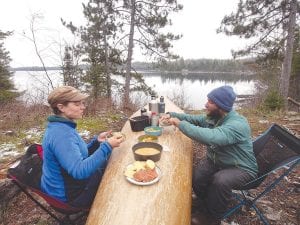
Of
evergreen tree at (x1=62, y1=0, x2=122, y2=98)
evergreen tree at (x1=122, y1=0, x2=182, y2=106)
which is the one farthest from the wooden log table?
evergreen tree at (x1=62, y1=0, x2=122, y2=98)

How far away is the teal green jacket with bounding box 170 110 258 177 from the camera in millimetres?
2227

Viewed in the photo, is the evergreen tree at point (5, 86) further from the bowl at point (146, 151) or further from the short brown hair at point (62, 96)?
the bowl at point (146, 151)

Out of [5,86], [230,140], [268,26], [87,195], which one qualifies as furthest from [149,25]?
[87,195]

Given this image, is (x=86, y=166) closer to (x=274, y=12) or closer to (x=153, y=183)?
(x=153, y=183)

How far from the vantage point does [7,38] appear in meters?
11.5

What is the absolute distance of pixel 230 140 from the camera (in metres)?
2.22

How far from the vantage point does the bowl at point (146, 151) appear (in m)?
2.02

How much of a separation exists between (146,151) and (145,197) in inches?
24.8

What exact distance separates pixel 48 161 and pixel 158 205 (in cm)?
98

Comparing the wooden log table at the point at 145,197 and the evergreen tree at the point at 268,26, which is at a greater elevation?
the evergreen tree at the point at 268,26

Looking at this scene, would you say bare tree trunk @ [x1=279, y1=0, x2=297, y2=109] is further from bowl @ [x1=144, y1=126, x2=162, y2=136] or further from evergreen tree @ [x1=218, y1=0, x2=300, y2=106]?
bowl @ [x1=144, y1=126, x2=162, y2=136]

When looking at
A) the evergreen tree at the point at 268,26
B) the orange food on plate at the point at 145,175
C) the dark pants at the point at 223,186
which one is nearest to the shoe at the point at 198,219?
the dark pants at the point at 223,186

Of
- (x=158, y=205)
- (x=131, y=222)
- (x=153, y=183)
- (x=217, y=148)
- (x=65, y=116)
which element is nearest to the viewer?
(x=131, y=222)

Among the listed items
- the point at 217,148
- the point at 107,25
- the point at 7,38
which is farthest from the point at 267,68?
the point at 7,38
